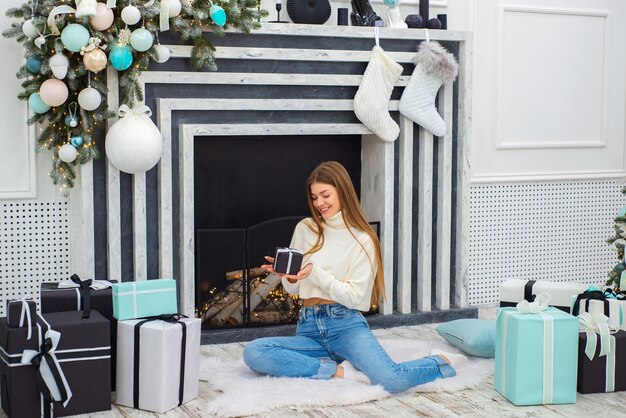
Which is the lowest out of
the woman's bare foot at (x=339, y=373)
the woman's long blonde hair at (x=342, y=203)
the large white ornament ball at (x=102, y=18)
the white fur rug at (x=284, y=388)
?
the white fur rug at (x=284, y=388)

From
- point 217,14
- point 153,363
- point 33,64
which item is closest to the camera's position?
point 153,363

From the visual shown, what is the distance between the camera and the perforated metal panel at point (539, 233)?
5.24 meters

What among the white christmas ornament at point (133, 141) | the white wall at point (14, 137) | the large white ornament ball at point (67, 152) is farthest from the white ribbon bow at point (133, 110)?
the white wall at point (14, 137)

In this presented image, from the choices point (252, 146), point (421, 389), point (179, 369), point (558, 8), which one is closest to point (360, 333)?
Answer: point (421, 389)

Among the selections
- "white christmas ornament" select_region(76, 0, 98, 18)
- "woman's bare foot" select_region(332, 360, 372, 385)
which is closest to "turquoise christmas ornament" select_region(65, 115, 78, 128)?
"white christmas ornament" select_region(76, 0, 98, 18)

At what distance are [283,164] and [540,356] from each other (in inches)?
73.2

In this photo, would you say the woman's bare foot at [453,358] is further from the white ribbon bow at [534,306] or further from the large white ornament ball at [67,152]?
the large white ornament ball at [67,152]

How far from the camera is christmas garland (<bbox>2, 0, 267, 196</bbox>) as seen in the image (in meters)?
3.77

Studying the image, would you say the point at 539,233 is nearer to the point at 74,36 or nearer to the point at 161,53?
the point at 161,53

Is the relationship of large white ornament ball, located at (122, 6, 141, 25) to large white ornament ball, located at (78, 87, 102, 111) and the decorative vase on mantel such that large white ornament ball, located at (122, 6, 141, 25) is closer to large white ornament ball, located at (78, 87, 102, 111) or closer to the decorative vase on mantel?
large white ornament ball, located at (78, 87, 102, 111)

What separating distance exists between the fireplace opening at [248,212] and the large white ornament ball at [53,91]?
0.82 m

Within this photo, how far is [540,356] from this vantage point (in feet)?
10.9

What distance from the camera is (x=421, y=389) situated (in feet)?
11.6

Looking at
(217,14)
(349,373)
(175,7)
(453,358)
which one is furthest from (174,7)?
(453,358)
